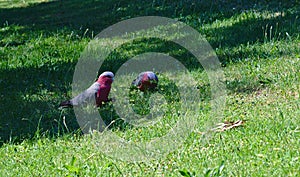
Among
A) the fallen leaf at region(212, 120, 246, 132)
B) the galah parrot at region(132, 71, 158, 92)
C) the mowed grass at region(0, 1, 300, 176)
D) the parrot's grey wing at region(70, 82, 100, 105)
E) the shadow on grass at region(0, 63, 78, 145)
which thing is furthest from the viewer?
the galah parrot at region(132, 71, 158, 92)

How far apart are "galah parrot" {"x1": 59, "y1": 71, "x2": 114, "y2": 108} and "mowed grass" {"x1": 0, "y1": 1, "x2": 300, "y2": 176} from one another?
4.3 inches

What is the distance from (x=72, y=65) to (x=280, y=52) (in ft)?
7.92

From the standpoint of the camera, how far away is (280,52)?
6.67 meters

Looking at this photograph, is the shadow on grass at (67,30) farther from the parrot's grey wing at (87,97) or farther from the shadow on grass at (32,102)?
the parrot's grey wing at (87,97)

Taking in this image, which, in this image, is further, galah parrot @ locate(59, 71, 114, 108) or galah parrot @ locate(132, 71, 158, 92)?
galah parrot @ locate(132, 71, 158, 92)

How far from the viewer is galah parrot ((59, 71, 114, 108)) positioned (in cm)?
571

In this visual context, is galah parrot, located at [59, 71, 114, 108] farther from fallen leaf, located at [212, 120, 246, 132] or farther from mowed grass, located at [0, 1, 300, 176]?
fallen leaf, located at [212, 120, 246, 132]

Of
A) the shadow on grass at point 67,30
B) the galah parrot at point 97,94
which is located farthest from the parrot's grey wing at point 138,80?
the shadow on grass at point 67,30

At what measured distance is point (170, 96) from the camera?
19.3 ft

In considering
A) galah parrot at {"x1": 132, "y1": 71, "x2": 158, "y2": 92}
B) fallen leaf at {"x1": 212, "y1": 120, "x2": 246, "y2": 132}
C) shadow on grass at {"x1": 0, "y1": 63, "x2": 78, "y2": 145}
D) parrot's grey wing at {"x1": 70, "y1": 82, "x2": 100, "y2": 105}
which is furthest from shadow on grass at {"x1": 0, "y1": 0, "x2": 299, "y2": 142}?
fallen leaf at {"x1": 212, "y1": 120, "x2": 246, "y2": 132}

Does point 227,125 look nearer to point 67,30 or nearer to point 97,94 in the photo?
point 97,94

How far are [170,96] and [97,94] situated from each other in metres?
0.68

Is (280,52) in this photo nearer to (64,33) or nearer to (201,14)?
(201,14)

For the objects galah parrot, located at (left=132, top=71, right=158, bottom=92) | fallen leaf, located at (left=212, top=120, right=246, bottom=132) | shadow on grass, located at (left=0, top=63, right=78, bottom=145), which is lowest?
shadow on grass, located at (left=0, top=63, right=78, bottom=145)
